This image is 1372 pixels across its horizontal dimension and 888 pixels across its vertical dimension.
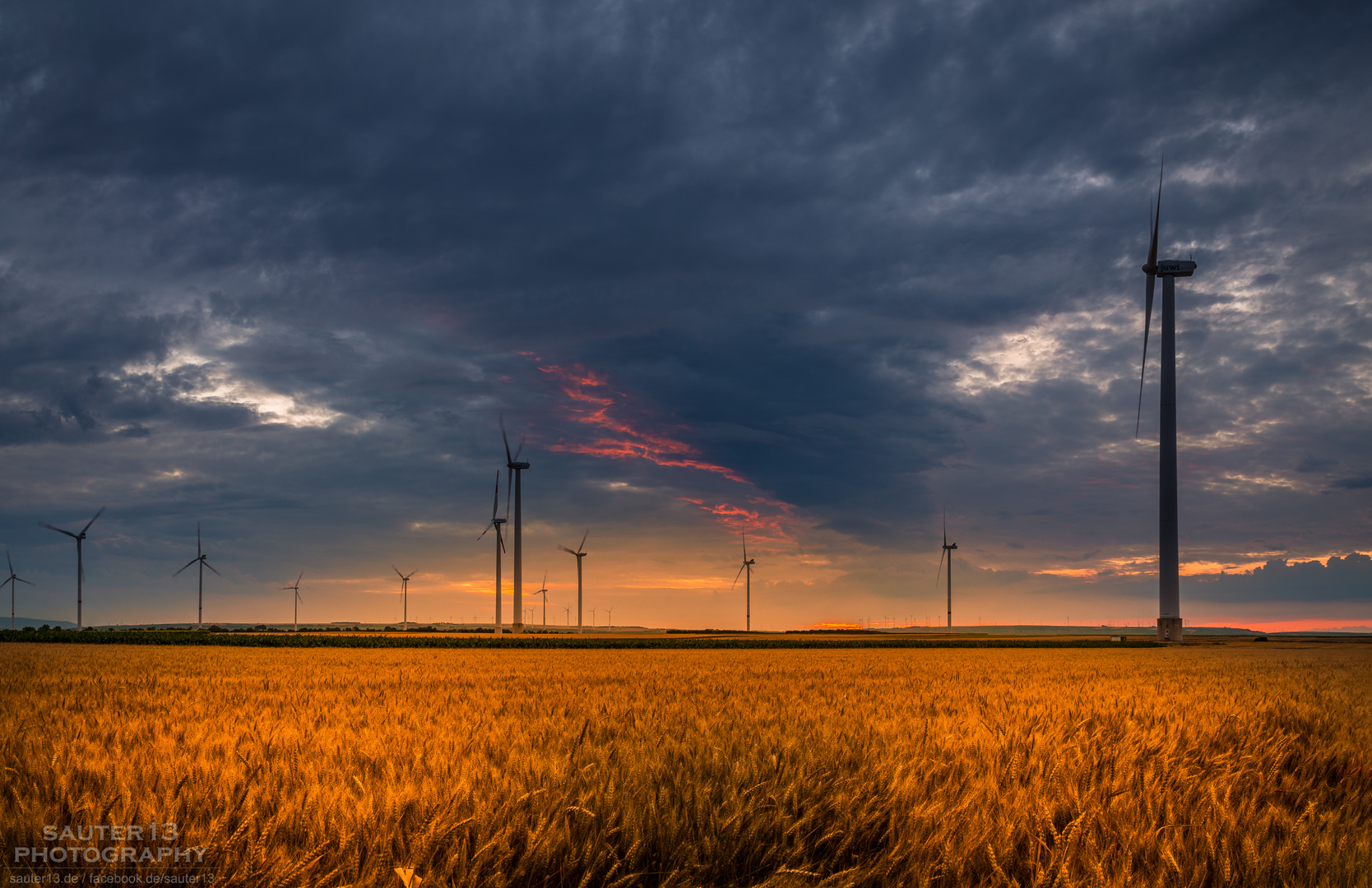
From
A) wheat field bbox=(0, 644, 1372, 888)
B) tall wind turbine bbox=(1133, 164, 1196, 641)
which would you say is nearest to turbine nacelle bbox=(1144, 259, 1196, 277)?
tall wind turbine bbox=(1133, 164, 1196, 641)

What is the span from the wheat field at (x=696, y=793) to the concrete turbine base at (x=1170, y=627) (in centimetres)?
7531

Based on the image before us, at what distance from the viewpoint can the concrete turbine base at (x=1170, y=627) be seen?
247 feet

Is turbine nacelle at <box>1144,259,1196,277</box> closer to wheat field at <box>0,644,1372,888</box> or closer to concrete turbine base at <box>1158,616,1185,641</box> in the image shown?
concrete turbine base at <box>1158,616,1185,641</box>

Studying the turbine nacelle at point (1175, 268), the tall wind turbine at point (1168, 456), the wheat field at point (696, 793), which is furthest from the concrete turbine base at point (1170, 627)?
the wheat field at point (696, 793)

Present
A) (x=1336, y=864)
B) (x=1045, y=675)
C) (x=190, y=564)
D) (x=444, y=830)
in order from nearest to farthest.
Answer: (x=444, y=830) → (x=1336, y=864) → (x=1045, y=675) → (x=190, y=564)

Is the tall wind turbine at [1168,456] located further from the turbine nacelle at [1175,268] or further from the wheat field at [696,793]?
the wheat field at [696,793]

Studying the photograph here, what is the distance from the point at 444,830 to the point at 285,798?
1658mm

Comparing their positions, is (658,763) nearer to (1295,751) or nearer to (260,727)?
(260,727)

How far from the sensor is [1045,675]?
75.4 feet

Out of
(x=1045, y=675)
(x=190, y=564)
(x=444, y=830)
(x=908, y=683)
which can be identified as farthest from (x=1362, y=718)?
(x=190, y=564)

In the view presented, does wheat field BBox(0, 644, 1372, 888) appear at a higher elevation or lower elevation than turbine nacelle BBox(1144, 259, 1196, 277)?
lower

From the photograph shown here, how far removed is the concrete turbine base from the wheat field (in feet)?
247

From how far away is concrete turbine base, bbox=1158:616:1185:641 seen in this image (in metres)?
75.4

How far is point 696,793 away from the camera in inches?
196
